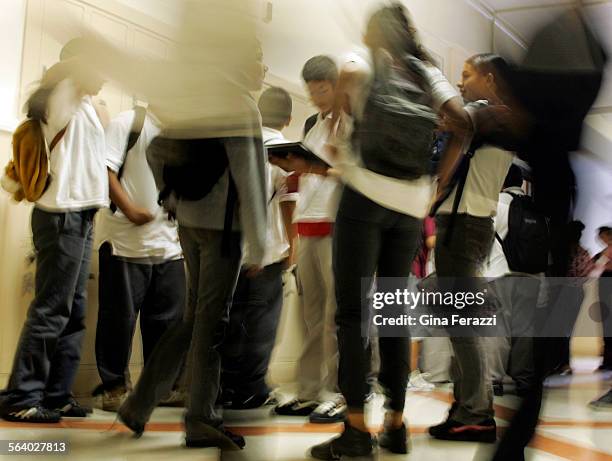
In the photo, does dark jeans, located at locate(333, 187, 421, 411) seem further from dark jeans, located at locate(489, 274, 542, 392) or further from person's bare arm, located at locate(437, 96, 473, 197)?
dark jeans, located at locate(489, 274, 542, 392)

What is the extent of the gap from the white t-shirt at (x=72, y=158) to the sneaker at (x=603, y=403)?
5.94 feet

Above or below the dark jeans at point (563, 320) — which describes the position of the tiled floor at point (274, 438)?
below

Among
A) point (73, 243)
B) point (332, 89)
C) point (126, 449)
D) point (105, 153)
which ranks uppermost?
point (332, 89)

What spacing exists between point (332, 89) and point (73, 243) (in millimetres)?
859

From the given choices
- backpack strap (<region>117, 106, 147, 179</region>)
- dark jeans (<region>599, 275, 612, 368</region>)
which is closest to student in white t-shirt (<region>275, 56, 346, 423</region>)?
backpack strap (<region>117, 106, 147, 179</region>)

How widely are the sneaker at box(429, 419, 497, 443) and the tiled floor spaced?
0.02 meters

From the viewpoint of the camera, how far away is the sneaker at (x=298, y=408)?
1783 mm

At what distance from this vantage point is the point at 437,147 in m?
→ 1.48

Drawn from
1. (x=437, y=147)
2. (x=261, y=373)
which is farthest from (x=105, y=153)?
(x=437, y=147)

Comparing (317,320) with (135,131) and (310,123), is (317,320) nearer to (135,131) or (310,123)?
(310,123)

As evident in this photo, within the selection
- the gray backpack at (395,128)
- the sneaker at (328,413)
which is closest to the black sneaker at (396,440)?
the sneaker at (328,413)

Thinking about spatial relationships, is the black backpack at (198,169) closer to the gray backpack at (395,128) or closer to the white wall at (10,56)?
the gray backpack at (395,128)

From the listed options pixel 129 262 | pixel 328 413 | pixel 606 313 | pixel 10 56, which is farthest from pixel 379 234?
pixel 606 313

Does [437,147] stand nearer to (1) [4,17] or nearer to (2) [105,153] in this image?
(2) [105,153]
